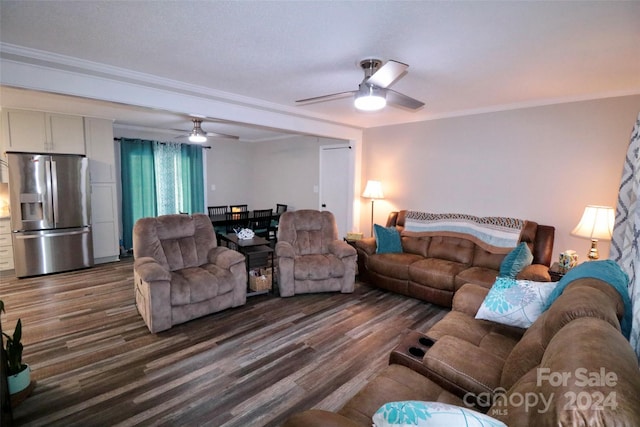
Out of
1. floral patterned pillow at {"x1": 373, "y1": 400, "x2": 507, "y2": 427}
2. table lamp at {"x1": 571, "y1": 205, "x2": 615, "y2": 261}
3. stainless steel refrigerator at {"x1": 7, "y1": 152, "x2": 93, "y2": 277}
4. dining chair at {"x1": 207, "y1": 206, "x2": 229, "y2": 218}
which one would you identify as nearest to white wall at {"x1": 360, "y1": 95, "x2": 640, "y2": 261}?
table lamp at {"x1": 571, "y1": 205, "x2": 615, "y2": 261}

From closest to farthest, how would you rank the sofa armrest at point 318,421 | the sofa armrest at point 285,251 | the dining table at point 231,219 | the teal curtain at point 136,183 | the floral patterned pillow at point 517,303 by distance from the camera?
the sofa armrest at point 318,421 → the floral patterned pillow at point 517,303 → the sofa armrest at point 285,251 → the dining table at point 231,219 → the teal curtain at point 136,183

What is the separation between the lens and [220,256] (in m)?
3.47

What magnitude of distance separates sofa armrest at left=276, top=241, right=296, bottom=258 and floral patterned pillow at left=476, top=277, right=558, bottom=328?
89.5 inches

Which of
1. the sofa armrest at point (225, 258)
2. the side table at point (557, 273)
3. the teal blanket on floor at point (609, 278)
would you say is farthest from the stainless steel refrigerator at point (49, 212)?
the side table at point (557, 273)

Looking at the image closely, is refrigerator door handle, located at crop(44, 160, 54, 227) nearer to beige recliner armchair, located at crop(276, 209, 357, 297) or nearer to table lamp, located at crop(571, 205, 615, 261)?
beige recliner armchair, located at crop(276, 209, 357, 297)

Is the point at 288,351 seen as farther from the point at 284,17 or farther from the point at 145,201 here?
the point at 145,201

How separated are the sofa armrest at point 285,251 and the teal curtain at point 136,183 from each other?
3579 millimetres

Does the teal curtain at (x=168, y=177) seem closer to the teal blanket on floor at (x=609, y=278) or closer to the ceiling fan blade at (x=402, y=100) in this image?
the ceiling fan blade at (x=402, y=100)

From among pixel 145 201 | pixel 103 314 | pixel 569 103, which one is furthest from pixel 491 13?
pixel 145 201

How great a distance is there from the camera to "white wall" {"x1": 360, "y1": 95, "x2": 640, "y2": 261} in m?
3.14

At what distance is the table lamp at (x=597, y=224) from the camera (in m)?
2.69

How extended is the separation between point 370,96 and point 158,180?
207 inches

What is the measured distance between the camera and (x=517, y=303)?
73.7 inches

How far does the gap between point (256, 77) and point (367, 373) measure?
9.12ft
